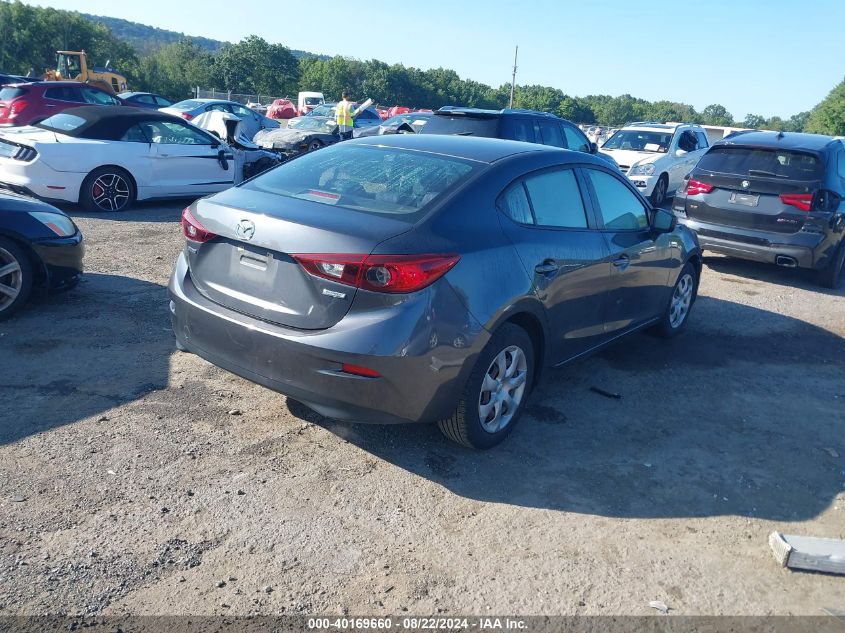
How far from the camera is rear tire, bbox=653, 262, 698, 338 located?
637 centimetres

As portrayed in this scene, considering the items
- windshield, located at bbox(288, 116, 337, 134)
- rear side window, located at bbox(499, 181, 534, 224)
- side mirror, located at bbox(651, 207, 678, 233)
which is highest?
windshield, located at bbox(288, 116, 337, 134)

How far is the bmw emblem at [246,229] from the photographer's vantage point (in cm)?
373

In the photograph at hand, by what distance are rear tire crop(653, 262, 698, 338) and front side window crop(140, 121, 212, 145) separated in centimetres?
784

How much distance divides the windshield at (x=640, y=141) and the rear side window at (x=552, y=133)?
3.98m

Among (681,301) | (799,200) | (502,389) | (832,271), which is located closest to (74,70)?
(799,200)

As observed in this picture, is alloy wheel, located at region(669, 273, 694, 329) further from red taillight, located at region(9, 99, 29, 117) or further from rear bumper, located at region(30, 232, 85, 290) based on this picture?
red taillight, located at region(9, 99, 29, 117)

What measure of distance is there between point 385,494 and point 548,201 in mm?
2083

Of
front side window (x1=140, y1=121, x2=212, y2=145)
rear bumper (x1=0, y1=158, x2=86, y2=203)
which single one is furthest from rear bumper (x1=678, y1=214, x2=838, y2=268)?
rear bumper (x1=0, y1=158, x2=86, y2=203)

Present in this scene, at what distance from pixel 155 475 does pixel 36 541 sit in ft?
2.20

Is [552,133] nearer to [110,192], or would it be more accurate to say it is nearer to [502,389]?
[110,192]

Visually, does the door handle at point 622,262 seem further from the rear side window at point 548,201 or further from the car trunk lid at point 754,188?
the car trunk lid at point 754,188

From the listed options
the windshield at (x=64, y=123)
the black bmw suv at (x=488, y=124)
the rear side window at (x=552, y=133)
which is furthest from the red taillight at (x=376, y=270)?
the rear side window at (x=552, y=133)

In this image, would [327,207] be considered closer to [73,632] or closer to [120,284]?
[73,632]

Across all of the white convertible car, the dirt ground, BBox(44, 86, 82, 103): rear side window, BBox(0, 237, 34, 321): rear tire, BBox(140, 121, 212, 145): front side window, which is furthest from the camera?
BBox(44, 86, 82, 103): rear side window
